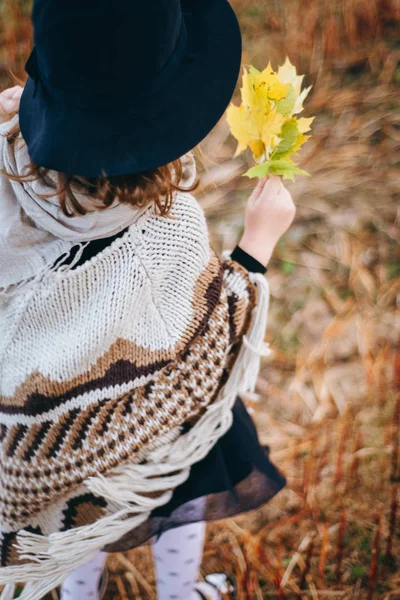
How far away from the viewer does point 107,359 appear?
941 millimetres

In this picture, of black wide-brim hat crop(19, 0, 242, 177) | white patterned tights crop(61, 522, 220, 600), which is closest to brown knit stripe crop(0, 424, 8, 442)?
white patterned tights crop(61, 522, 220, 600)

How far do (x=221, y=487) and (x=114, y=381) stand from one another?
0.38 metres

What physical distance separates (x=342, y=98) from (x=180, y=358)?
1962 mm

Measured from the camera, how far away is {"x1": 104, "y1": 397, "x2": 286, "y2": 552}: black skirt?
3.86 ft

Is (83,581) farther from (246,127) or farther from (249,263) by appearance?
(246,127)

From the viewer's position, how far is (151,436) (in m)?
1.04

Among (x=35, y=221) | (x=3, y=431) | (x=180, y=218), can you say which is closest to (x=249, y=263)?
(x=180, y=218)

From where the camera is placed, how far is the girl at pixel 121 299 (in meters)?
0.72

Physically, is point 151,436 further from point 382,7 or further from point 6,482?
point 382,7

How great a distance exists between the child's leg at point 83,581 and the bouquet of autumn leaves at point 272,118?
0.97 metres

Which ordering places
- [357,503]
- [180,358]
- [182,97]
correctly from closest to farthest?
1. [182,97]
2. [180,358]
3. [357,503]

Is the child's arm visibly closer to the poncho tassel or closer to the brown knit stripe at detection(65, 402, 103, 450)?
the poncho tassel

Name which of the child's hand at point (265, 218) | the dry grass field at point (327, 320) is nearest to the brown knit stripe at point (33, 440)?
the child's hand at point (265, 218)

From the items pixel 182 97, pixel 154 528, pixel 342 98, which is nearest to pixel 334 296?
pixel 342 98
